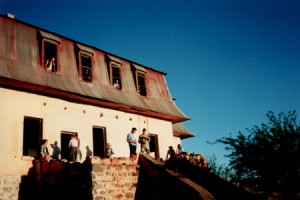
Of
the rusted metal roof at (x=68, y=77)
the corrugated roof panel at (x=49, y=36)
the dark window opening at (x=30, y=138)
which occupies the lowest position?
the dark window opening at (x=30, y=138)

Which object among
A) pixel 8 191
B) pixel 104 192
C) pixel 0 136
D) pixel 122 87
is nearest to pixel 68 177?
pixel 104 192

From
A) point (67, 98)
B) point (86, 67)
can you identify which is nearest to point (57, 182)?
point (67, 98)

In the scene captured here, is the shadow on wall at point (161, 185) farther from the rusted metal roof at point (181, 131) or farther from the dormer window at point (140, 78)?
the rusted metal roof at point (181, 131)

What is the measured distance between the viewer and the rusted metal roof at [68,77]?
1277 cm

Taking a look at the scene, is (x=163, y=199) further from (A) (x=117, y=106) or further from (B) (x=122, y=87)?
(B) (x=122, y=87)

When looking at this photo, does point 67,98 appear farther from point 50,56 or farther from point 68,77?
point 50,56

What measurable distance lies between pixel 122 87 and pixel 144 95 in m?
1.74

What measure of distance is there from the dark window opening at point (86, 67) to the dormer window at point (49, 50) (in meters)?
1.47

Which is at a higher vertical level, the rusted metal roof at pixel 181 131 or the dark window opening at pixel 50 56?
the dark window opening at pixel 50 56

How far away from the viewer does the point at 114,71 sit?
1736cm

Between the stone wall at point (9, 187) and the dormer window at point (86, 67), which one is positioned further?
the dormer window at point (86, 67)

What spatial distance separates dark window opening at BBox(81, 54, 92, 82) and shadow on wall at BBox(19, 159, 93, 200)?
5.67 meters

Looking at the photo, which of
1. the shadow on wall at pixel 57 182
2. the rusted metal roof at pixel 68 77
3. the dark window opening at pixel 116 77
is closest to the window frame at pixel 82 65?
the rusted metal roof at pixel 68 77

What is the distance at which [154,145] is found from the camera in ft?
59.0
